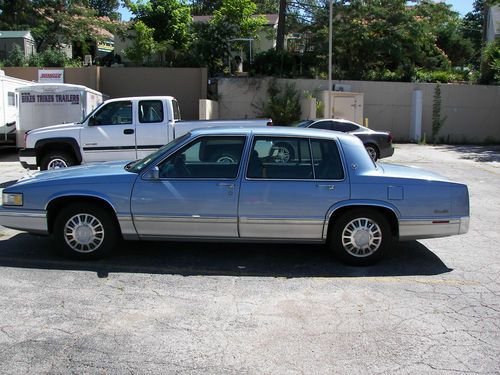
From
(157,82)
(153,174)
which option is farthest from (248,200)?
(157,82)

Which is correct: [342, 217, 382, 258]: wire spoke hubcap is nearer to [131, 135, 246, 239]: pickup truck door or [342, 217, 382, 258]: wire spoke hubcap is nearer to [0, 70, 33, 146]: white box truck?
[131, 135, 246, 239]: pickup truck door

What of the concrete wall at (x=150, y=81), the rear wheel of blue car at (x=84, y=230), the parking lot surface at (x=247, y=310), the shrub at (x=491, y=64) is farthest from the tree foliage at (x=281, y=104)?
the rear wheel of blue car at (x=84, y=230)

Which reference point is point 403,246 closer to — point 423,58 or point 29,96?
point 29,96

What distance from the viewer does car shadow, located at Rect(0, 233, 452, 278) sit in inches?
225

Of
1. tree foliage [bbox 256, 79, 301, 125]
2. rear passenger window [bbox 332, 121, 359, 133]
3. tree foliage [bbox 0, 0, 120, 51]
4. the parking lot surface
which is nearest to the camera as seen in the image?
the parking lot surface

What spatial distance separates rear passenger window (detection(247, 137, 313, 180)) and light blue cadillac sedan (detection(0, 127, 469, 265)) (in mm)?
11

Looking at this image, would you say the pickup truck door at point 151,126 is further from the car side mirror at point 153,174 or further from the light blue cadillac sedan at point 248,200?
the car side mirror at point 153,174

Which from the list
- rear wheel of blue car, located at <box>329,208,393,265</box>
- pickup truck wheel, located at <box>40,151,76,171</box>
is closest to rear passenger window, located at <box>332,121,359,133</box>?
pickup truck wheel, located at <box>40,151,76,171</box>

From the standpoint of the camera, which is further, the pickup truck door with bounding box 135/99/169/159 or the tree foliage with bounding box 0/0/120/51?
the tree foliage with bounding box 0/0/120/51

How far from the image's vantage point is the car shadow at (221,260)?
572cm

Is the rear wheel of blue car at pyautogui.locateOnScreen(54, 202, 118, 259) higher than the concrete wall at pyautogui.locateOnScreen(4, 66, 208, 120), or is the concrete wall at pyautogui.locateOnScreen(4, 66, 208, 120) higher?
the concrete wall at pyautogui.locateOnScreen(4, 66, 208, 120)

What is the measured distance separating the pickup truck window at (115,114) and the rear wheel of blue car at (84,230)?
5.91 m

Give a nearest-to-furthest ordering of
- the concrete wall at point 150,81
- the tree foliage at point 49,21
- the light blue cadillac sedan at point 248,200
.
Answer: the light blue cadillac sedan at point 248,200
the concrete wall at point 150,81
the tree foliage at point 49,21

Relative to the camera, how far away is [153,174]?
5.68 metres
